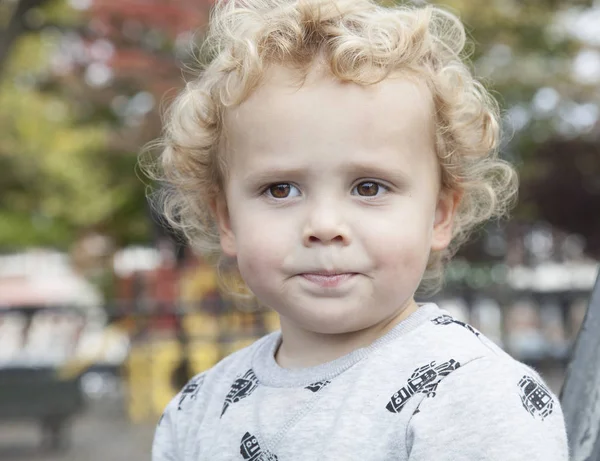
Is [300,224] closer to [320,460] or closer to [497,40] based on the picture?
[320,460]

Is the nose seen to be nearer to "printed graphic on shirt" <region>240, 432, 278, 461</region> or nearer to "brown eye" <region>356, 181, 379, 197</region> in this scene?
"brown eye" <region>356, 181, 379, 197</region>

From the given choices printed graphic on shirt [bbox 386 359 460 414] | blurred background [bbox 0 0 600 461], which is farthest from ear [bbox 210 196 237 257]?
blurred background [bbox 0 0 600 461]

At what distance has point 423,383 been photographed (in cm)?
114

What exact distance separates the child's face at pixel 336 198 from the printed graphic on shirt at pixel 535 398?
0.23 m

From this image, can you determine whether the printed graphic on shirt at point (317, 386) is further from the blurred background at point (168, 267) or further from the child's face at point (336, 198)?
the blurred background at point (168, 267)

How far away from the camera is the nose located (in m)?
1.20

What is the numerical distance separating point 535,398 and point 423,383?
0.14 meters

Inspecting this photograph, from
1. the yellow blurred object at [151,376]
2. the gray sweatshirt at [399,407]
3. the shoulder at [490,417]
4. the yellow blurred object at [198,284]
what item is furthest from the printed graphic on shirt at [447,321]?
the yellow blurred object at [198,284]

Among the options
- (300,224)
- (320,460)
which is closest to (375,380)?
(320,460)

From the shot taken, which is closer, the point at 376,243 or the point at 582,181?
the point at 376,243

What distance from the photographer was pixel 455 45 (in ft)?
5.03

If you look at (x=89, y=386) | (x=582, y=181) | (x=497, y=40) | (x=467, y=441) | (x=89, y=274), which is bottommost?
(x=89, y=274)

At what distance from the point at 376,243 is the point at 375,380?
7.3 inches

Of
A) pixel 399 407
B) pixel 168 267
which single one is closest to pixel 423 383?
pixel 399 407
